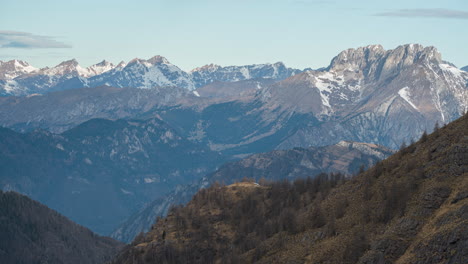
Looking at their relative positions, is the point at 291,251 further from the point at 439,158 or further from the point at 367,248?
the point at 439,158

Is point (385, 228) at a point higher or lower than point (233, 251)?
higher

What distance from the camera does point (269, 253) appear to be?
16988 centimetres

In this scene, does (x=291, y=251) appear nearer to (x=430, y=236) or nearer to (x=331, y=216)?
(x=331, y=216)

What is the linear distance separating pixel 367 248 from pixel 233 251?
7183 cm

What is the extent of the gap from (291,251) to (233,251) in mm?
37829

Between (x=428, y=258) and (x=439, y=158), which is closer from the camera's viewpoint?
(x=428, y=258)

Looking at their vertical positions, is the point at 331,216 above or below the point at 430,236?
below

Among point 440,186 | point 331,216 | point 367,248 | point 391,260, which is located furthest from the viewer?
point 331,216

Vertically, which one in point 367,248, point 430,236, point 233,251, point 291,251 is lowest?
point 233,251

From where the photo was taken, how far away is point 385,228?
442ft

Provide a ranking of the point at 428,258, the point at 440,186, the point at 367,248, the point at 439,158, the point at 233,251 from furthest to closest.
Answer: the point at 233,251, the point at 439,158, the point at 440,186, the point at 367,248, the point at 428,258

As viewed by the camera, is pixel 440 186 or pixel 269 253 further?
pixel 269 253

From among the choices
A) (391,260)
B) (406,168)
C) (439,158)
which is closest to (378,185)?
(406,168)

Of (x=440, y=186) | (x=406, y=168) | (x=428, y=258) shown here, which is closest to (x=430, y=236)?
(x=428, y=258)
